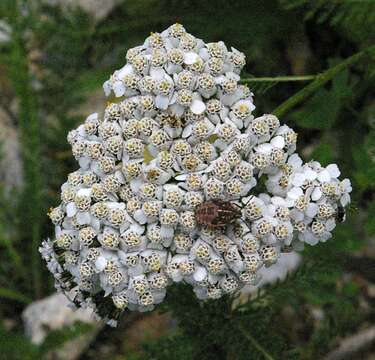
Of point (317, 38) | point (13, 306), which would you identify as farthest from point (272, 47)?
point (13, 306)

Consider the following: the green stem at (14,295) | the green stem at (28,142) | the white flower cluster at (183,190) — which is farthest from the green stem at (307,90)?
the green stem at (14,295)

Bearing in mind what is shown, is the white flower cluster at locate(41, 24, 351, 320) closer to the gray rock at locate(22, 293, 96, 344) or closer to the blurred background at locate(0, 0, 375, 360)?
the blurred background at locate(0, 0, 375, 360)

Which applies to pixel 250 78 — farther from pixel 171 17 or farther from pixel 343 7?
pixel 171 17

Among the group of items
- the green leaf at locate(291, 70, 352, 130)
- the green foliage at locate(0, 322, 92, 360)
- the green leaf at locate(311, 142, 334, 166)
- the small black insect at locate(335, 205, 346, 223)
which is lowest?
the green foliage at locate(0, 322, 92, 360)

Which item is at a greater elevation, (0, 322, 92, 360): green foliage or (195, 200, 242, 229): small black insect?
(195, 200, 242, 229): small black insect

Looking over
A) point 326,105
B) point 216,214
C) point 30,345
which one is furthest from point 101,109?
point 216,214

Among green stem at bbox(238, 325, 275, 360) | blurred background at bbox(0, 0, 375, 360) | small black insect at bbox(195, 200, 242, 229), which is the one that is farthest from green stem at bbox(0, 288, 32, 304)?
small black insect at bbox(195, 200, 242, 229)

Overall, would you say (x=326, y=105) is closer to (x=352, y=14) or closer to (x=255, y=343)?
(x=352, y=14)
